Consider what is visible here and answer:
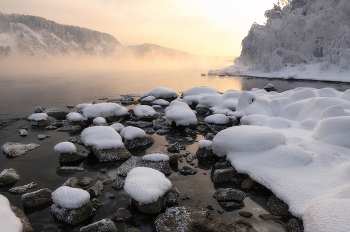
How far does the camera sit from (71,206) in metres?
5.68

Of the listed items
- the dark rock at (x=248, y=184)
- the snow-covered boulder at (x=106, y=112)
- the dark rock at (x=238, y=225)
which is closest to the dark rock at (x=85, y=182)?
the dark rock at (x=238, y=225)

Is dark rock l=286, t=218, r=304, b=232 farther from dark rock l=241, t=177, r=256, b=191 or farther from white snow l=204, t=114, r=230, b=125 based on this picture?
white snow l=204, t=114, r=230, b=125

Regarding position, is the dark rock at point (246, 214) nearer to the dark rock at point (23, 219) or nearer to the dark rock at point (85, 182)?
the dark rock at point (85, 182)

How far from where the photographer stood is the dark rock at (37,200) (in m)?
6.18

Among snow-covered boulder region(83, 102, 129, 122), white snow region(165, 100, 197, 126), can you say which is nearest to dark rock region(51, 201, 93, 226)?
white snow region(165, 100, 197, 126)

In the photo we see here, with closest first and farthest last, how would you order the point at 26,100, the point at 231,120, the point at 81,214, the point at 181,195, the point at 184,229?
the point at 184,229
the point at 81,214
the point at 181,195
the point at 231,120
the point at 26,100

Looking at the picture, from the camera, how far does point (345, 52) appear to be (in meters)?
33.1

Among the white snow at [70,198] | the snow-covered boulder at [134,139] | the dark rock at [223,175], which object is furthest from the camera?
the snow-covered boulder at [134,139]

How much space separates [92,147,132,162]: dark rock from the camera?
8844mm

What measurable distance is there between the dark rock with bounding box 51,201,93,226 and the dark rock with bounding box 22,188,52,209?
544mm

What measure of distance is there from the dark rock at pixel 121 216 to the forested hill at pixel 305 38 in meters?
37.8

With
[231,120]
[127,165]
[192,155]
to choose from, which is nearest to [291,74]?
[231,120]

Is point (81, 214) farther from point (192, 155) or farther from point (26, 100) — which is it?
point (26, 100)

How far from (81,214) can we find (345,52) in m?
39.5
